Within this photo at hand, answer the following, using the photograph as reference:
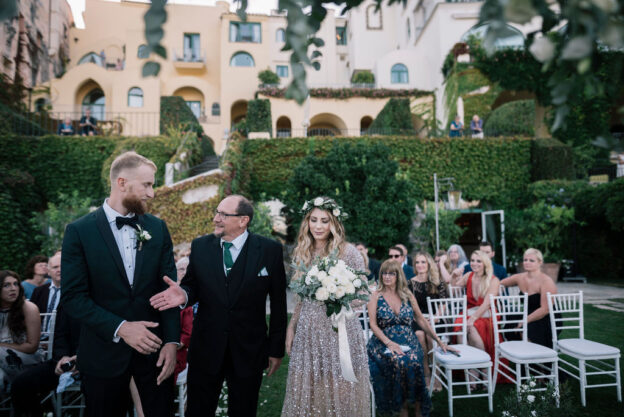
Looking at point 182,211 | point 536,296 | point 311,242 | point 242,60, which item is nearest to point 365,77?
point 242,60

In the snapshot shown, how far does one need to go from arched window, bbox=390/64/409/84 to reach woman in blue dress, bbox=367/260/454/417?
23.1 m

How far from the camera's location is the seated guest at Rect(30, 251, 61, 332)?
4660 millimetres

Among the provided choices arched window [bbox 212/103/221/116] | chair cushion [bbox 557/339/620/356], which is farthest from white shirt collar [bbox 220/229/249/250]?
arched window [bbox 212/103/221/116]

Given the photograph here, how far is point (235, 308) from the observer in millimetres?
2996

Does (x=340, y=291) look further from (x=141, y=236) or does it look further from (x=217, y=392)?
(x=141, y=236)

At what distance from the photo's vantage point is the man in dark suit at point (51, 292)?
15.3 ft

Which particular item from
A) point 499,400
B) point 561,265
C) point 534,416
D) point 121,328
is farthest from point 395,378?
point 561,265

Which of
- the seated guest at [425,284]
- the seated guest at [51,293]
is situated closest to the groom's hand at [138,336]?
the seated guest at [51,293]

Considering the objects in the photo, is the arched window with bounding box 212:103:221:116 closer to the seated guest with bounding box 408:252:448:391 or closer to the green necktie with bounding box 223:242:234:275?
the seated guest with bounding box 408:252:448:391

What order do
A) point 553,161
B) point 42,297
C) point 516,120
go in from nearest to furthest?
point 42,297
point 553,161
point 516,120

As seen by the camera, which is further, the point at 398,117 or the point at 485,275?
the point at 398,117

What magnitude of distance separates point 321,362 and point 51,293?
3573mm

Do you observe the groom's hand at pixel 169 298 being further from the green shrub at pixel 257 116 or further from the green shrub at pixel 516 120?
the green shrub at pixel 516 120

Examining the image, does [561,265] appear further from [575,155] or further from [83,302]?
[83,302]
